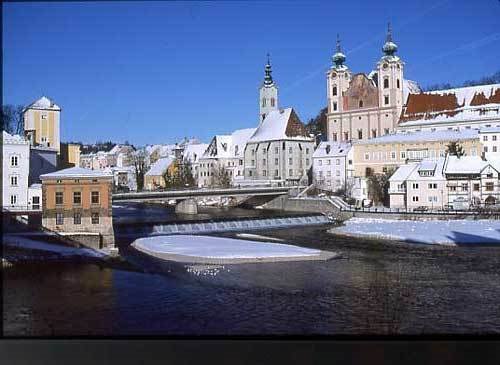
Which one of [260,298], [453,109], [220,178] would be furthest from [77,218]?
[453,109]

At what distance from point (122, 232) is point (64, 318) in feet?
5.37

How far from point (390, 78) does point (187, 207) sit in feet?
8.90

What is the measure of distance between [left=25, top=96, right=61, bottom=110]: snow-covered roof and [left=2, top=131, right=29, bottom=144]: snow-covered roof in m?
0.27

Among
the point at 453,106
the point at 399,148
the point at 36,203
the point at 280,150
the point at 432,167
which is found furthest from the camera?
the point at 399,148

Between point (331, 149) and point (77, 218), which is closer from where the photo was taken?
point (77, 218)

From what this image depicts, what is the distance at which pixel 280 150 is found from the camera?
6.11m

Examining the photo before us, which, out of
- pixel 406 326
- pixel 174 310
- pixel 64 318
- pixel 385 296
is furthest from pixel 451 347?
pixel 64 318

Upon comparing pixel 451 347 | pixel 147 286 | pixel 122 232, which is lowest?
pixel 451 347

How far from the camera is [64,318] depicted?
12.3 feet

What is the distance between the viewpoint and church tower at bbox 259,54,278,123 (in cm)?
493

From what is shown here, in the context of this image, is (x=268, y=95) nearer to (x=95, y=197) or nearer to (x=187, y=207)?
(x=187, y=207)

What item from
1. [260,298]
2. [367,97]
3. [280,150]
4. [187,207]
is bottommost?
[260,298]

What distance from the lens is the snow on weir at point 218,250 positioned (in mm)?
5070

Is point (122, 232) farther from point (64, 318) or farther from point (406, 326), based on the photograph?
point (406, 326)
